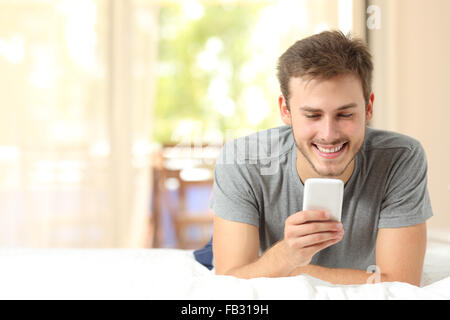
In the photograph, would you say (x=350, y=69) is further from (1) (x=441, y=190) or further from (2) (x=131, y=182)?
(2) (x=131, y=182)

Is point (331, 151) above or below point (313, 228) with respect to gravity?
above

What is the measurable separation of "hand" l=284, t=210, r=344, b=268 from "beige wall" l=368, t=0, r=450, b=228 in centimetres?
66

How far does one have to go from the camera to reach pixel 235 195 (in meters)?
0.97

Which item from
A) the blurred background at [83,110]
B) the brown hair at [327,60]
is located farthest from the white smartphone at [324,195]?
the blurred background at [83,110]

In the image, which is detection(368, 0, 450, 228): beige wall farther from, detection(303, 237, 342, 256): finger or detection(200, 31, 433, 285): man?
detection(303, 237, 342, 256): finger

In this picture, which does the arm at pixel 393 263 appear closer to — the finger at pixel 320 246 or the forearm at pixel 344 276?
the forearm at pixel 344 276

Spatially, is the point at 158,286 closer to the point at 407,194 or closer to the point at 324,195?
the point at 324,195

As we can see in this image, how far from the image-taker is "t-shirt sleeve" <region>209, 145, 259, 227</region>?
3.12 feet

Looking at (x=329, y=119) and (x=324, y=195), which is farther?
(x=329, y=119)

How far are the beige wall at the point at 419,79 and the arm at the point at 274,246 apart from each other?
0.65m

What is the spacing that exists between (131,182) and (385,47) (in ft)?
4.43

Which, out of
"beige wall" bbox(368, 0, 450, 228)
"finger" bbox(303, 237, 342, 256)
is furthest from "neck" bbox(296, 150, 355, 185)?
"beige wall" bbox(368, 0, 450, 228)

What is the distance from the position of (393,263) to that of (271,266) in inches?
9.1

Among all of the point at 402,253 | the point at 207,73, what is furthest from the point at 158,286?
the point at 207,73
